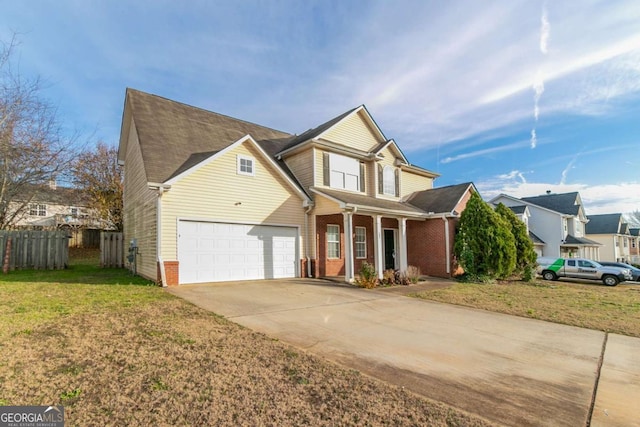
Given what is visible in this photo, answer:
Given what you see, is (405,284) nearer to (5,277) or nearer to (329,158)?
(329,158)

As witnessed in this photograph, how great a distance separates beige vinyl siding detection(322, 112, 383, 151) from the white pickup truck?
13399 mm

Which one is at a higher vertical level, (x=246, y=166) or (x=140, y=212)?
(x=246, y=166)

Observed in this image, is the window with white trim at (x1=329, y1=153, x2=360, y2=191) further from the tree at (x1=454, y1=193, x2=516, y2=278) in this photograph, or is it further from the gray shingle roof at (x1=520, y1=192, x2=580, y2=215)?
the gray shingle roof at (x1=520, y1=192, x2=580, y2=215)

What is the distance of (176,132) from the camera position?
14211 mm

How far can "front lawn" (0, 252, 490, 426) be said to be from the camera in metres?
2.95

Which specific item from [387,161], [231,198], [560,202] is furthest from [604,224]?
[231,198]

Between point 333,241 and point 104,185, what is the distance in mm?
22005

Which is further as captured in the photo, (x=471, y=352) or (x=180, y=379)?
(x=471, y=352)

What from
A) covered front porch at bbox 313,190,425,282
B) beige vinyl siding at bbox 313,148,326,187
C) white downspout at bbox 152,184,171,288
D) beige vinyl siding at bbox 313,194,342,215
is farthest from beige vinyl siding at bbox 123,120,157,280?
beige vinyl siding at bbox 313,148,326,187

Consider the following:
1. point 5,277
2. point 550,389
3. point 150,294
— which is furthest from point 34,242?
point 550,389

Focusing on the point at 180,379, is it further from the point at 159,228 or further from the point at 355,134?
the point at 355,134

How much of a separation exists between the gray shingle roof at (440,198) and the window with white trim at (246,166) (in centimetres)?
937

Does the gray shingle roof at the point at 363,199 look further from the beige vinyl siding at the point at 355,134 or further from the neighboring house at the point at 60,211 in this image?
the neighboring house at the point at 60,211

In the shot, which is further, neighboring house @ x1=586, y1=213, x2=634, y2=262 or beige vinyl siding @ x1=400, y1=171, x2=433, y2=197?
neighboring house @ x1=586, y1=213, x2=634, y2=262
